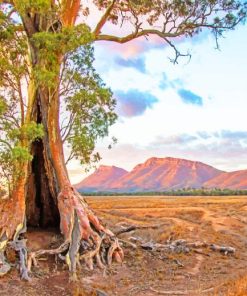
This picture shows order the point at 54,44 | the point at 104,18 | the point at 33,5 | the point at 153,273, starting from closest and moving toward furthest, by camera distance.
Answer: the point at 33,5
the point at 54,44
the point at 153,273
the point at 104,18

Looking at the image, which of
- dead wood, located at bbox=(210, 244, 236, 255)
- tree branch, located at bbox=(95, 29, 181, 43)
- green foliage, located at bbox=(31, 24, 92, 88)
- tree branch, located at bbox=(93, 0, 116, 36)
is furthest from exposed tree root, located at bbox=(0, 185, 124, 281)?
tree branch, located at bbox=(93, 0, 116, 36)

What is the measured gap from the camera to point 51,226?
1975cm

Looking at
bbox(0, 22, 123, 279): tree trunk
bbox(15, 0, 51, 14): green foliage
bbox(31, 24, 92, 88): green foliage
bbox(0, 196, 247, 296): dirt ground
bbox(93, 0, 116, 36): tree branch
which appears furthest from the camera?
bbox(93, 0, 116, 36): tree branch

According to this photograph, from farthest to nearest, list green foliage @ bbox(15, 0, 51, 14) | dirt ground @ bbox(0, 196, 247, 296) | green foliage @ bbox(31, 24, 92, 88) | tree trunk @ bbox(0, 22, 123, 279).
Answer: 1. tree trunk @ bbox(0, 22, 123, 279)
2. green foliage @ bbox(31, 24, 92, 88)
3. green foliage @ bbox(15, 0, 51, 14)
4. dirt ground @ bbox(0, 196, 247, 296)

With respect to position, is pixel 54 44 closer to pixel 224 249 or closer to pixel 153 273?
pixel 153 273

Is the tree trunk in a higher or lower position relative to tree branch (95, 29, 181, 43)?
lower

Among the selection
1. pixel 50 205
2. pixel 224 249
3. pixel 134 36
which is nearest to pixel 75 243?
pixel 50 205

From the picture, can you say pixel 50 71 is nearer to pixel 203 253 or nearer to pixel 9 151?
pixel 9 151

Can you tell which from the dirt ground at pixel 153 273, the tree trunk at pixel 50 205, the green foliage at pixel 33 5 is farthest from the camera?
the tree trunk at pixel 50 205

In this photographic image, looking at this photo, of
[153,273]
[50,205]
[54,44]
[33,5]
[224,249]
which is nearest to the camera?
[33,5]

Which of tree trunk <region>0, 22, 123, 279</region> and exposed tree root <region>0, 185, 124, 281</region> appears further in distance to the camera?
tree trunk <region>0, 22, 123, 279</region>

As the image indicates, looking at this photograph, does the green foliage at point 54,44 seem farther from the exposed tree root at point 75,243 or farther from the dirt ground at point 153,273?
the dirt ground at point 153,273

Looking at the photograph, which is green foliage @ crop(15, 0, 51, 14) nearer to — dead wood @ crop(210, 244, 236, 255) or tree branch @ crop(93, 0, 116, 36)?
tree branch @ crop(93, 0, 116, 36)

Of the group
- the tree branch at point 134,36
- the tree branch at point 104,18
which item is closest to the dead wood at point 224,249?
the tree branch at point 134,36
